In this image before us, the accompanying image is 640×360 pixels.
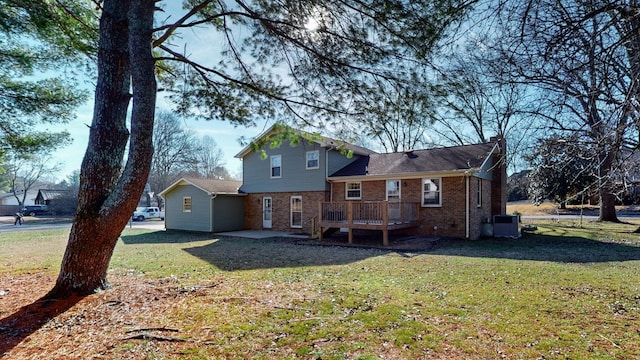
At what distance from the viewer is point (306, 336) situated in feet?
13.6

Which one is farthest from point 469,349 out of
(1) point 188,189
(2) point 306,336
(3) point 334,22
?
(1) point 188,189

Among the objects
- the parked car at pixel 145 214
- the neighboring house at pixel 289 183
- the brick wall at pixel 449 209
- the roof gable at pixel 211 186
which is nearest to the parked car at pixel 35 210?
the parked car at pixel 145 214

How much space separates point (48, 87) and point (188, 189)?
13.5 metres

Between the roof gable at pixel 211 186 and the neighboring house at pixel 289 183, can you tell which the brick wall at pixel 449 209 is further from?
the roof gable at pixel 211 186

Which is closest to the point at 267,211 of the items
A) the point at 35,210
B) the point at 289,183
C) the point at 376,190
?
the point at 289,183

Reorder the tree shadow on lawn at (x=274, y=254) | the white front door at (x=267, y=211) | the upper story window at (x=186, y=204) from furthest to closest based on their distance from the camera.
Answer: the upper story window at (x=186, y=204) < the white front door at (x=267, y=211) < the tree shadow on lawn at (x=274, y=254)

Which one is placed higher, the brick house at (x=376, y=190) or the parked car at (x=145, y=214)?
the brick house at (x=376, y=190)

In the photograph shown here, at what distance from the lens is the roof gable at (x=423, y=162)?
580 inches

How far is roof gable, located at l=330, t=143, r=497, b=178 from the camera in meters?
14.7

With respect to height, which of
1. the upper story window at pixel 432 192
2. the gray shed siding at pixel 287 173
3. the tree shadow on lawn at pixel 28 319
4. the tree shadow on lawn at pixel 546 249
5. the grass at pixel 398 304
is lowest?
the tree shadow on lawn at pixel 546 249

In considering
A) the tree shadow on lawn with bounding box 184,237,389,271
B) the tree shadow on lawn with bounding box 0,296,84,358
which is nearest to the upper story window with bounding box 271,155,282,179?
the tree shadow on lawn with bounding box 184,237,389,271

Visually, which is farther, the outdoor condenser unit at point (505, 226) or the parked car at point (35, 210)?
the parked car at point (35, 210)

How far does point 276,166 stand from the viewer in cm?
1909

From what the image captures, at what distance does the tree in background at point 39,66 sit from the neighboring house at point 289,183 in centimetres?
924
